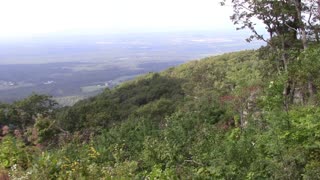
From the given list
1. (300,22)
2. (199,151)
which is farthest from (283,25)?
(199,151)

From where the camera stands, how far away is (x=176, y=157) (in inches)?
292

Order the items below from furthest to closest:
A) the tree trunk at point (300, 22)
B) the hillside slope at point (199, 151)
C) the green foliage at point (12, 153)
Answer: the tree trunk at point (300, 22) < the green foliage at point (12, 153) < the hillside slope at point (199, 151)

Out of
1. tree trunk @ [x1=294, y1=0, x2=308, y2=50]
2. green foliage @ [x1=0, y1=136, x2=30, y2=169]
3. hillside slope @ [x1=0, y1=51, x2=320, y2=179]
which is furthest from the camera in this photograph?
tree trunk @ [x1=294, y1=0, x2=308, y2=50]

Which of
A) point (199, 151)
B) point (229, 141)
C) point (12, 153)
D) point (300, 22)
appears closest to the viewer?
point (12, 153)

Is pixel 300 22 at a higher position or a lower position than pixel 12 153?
higher

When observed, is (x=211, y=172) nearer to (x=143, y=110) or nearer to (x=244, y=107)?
(x=244, y=107)

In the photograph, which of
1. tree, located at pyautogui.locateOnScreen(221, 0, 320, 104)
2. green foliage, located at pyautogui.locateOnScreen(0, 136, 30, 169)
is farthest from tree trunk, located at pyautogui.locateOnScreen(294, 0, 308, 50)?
green foliage, located at pyautogui.locateOnScreen(0, 136, 30, 169)

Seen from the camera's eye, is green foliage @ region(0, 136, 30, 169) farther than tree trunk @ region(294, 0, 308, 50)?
No

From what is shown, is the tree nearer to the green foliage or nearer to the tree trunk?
the tree trunk

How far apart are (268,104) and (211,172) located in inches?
94.3

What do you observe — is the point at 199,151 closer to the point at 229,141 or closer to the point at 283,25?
the point at 229,141

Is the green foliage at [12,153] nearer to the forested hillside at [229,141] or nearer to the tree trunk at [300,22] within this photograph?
the forested hillside at [229,141]

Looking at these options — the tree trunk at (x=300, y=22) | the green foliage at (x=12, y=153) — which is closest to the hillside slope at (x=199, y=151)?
the green foliage at (x=12, y=153)

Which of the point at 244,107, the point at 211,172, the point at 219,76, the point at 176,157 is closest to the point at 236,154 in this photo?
the point at 211,172
